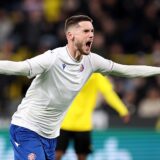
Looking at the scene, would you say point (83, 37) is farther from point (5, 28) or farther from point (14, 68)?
point (5, 28)

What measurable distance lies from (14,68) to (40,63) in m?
0.36

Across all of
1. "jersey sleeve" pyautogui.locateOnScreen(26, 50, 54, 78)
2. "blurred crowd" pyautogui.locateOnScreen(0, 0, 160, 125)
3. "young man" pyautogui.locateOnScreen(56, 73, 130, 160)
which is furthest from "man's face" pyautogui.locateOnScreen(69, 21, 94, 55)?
"blurred crowd" pyautogui.locateOnScreen(0, 0, 160, 125)

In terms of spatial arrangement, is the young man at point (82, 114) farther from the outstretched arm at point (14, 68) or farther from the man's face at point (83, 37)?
the outstretched arm at point (14, 68)

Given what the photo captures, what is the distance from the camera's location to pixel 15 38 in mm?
15461

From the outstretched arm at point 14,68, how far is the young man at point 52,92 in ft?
0.93

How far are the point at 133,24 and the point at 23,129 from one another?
8.69 m

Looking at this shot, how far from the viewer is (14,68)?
6.81m

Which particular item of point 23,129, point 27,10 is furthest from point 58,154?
point 27,10

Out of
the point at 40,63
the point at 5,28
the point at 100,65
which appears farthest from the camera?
the point at 5,28

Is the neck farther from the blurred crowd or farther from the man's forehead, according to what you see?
the blurred crowd

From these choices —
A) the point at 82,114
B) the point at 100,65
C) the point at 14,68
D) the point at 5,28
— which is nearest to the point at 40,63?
the point at 14,68

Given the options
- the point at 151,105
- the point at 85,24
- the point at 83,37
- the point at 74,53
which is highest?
the point at 85,24

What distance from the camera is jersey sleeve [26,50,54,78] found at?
700 cm

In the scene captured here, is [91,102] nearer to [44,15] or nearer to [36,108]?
[36,108]
